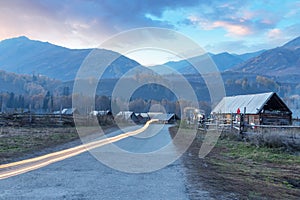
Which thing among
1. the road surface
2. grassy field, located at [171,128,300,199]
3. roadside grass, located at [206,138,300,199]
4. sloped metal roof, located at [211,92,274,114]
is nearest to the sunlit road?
the road surface

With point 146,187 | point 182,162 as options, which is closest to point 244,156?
point 182,162

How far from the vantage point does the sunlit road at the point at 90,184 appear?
20.2ft

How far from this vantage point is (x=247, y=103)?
148 feet

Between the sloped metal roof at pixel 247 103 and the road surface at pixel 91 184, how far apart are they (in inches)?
1346

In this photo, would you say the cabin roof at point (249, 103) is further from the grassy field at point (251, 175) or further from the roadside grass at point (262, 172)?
the grassy field at point (251, 175)

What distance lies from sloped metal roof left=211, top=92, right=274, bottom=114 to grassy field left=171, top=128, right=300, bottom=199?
94.0ft

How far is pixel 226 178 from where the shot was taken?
8477 millimetres

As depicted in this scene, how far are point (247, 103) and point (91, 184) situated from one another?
40492mm

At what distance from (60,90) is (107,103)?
76.6 m

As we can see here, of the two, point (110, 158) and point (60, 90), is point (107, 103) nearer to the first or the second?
point (60, 90)

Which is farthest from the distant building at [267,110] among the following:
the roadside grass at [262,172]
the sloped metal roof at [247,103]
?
the roadside grass at [262,172]

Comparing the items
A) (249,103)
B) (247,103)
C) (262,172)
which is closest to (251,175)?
(262,172)

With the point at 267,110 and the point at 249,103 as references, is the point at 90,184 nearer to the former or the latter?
the point at 267,110

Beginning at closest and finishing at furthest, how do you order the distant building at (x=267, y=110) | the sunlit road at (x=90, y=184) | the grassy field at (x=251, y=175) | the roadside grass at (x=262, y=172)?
1. the sunlit road at (x=90, y=184)
2. the grassy field at (x=251, y=175)
3. the roadside grass at (x=262, y=172)
4. the distant building at (x=267, y=110)
